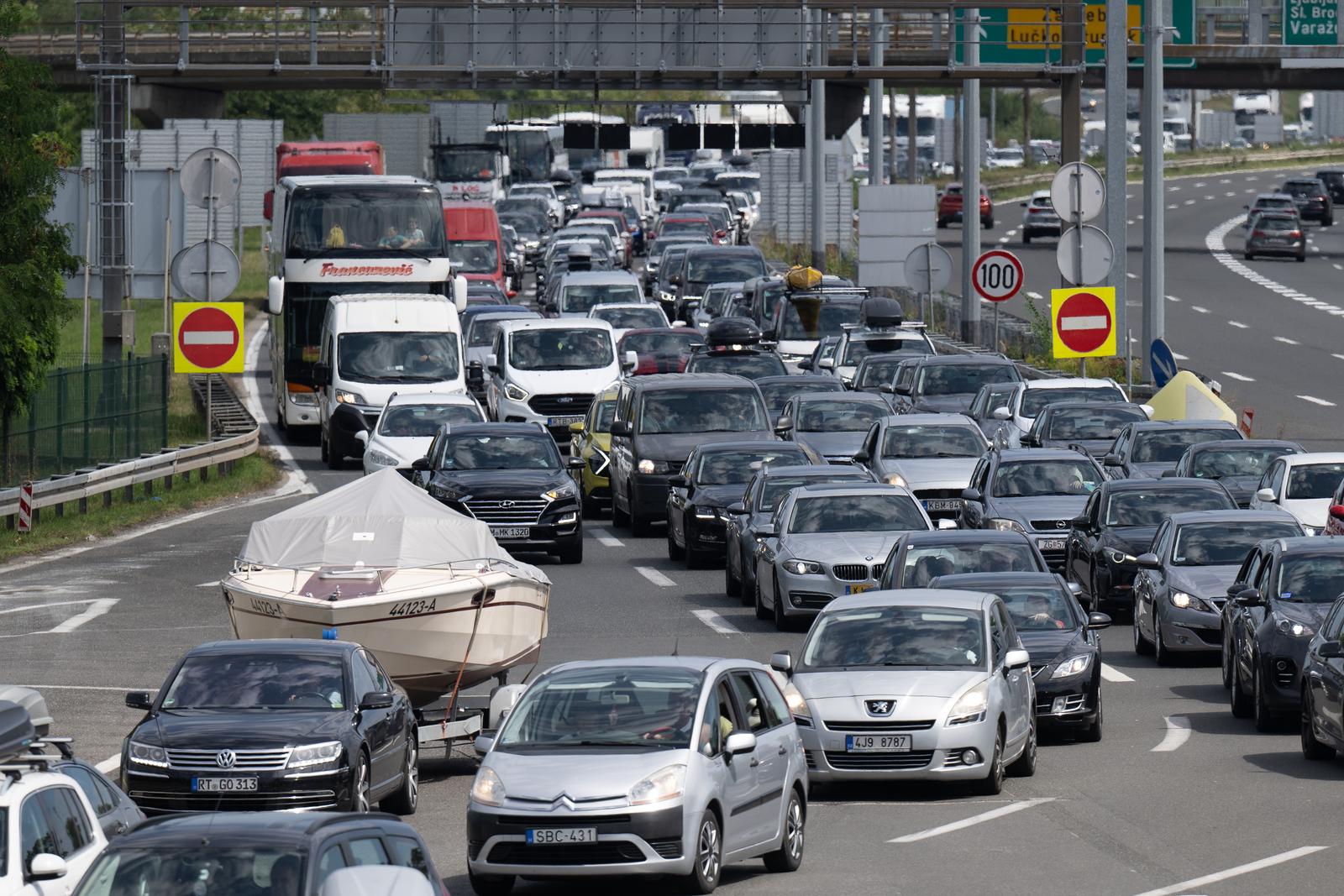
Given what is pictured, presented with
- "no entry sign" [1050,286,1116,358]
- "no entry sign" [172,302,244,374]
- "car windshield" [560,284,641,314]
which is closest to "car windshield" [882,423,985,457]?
"no entry sign" [1050,286,1116,358]

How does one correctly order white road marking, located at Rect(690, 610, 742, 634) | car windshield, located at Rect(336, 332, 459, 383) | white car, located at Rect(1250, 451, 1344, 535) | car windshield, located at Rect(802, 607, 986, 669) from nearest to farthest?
car windshield, located at Rect(802, 607, 986, 669), white road marking, located at Rect(690, 610, 742, 634), white car, located at Rect(1250, 451, 1344, 535), car windshield, located at Rect(336, 332, 459, 383)

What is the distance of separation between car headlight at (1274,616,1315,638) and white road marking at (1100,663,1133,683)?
3634mm

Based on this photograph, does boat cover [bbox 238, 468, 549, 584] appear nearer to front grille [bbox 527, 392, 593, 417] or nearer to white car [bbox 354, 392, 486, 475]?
white car [bbox 354, 392, 486, 475]

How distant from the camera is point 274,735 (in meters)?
15.8

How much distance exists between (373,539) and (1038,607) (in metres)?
5.38

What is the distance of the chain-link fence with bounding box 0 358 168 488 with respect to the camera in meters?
36.9

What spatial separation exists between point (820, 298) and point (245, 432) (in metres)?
12.6

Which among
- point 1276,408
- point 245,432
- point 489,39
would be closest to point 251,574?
point 245,432

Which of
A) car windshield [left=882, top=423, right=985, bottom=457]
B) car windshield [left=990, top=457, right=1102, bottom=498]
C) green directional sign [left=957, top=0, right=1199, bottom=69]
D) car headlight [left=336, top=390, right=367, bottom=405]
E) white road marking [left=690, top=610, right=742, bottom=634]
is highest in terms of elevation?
green directional sign [left=957, top=0, right=1199, bottom=69]

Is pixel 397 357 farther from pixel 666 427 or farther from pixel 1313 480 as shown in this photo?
pixel 1313 480

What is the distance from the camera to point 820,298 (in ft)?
166

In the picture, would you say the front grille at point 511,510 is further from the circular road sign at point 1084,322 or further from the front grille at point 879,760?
the front grille at point 879,760

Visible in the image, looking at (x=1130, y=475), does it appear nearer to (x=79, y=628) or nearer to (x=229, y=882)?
(x=79, y=628)

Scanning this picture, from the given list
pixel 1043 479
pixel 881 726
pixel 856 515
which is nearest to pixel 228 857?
pixel 881 726
